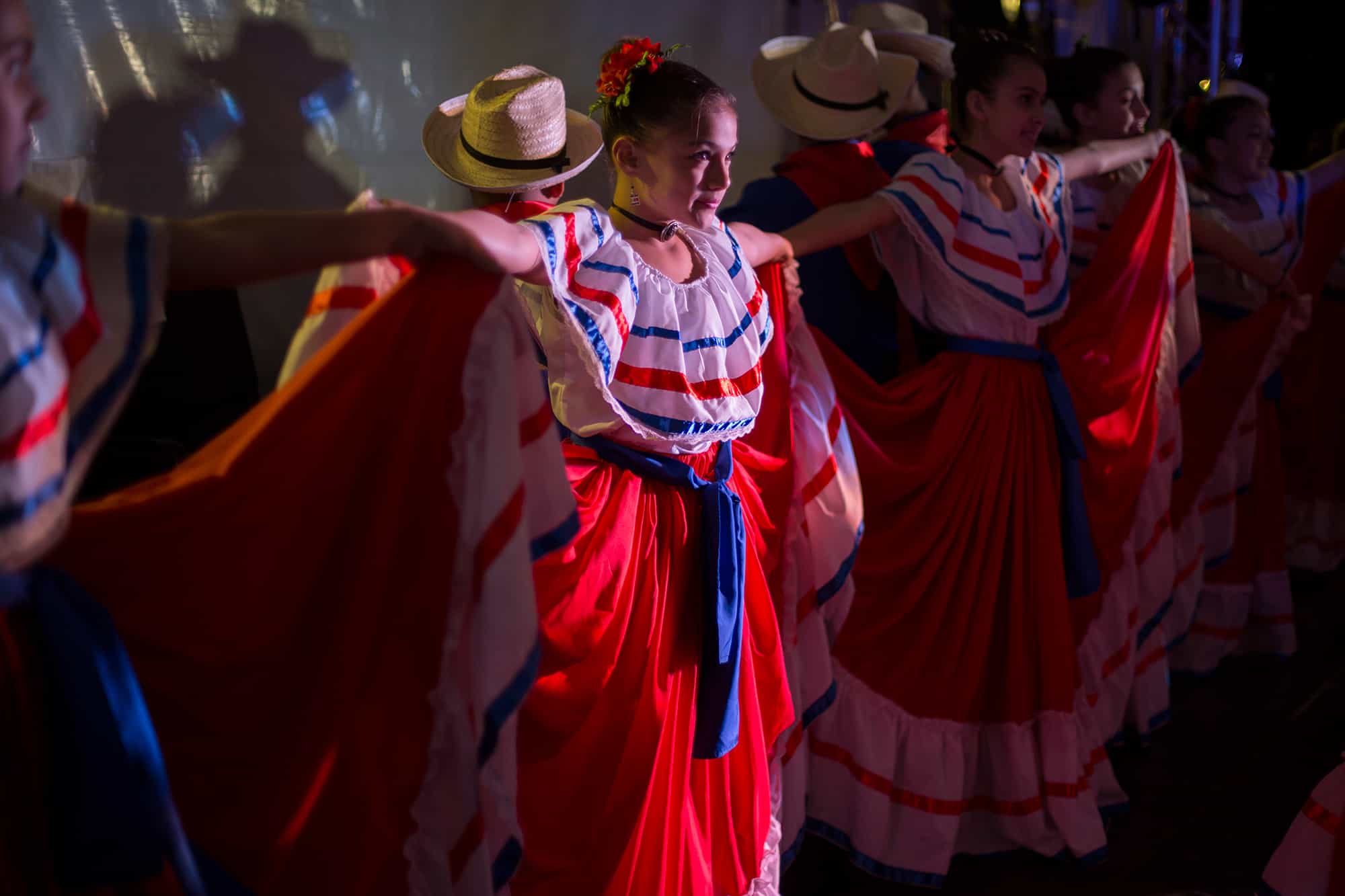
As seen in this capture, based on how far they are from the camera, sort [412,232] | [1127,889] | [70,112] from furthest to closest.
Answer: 1. [1127,889]
2. [70,112]
3. [412,232]

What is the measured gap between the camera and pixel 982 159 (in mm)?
2359

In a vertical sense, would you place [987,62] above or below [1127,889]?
above

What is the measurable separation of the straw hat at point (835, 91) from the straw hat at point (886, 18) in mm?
455

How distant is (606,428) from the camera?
5.29ft

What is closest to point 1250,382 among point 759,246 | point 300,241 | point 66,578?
point 759,246

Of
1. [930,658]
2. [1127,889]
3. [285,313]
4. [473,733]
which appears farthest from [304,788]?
[1127,889]

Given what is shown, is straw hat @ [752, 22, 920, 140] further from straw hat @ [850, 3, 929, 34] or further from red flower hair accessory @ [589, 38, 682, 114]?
red flower hair accessory @ [589, 38, 682, 114]

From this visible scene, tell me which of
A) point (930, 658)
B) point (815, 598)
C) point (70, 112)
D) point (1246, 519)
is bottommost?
point (1246, 519)

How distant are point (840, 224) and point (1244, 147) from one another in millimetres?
1752

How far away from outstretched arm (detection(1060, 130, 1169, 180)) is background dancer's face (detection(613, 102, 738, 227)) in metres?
1.28

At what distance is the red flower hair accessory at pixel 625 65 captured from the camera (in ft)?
5.39

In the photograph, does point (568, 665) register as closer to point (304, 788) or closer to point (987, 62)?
point (304, 788)

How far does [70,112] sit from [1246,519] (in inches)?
136

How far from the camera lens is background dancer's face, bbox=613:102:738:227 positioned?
1620 millimetres
